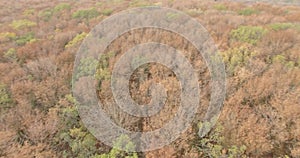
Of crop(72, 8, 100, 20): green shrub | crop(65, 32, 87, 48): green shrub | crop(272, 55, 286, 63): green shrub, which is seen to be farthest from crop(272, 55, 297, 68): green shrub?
crop(72, 8, 100, 20): green shrub

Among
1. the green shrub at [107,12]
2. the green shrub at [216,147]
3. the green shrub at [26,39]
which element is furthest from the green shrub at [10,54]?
the green shrub at [216,147]

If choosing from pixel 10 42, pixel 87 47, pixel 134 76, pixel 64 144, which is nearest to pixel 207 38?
pixel 134 76

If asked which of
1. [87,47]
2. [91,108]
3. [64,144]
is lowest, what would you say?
[64,144]

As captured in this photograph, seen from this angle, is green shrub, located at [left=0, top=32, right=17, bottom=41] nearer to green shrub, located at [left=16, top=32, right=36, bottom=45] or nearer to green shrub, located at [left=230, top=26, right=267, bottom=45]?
green shrub, located at [left=16, top=32, right=36, bottom=45]

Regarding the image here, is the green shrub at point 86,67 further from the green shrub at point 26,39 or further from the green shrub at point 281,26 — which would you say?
the green shrub at point 281,26

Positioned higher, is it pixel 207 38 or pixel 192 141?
pixel 207 38

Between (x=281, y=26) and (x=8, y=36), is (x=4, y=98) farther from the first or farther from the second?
(x=281, y=26)

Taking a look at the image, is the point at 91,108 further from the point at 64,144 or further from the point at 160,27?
the point at 160,27
